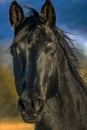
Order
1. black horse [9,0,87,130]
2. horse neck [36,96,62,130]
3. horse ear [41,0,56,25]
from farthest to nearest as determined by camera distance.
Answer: horse ear [41,0,56,25]
horse neck [36,96,62,130]
black horse [9,0,87,130]

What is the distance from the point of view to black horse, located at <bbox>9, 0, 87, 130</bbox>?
732cm

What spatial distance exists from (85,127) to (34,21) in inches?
67.3

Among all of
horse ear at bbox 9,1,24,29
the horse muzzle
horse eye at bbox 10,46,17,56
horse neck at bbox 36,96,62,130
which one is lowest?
horse neck at bbox 36,96,62,130

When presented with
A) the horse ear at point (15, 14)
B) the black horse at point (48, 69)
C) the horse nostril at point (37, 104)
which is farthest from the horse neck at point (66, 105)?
the horse ear at point (15, 14)

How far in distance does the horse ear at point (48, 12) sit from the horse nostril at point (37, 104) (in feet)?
4.93

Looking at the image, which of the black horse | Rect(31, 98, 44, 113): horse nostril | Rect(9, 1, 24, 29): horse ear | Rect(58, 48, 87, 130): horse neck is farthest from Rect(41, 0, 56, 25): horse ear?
Rect(31, 98, 44, 113): horse nostril

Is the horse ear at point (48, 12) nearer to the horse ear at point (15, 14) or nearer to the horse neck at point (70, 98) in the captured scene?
the horse ear at point (15, 14)

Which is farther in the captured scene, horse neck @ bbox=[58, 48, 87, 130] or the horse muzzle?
horse neck @ bbox=[58, 48, 87, 130]

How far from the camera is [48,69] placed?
7457 mm

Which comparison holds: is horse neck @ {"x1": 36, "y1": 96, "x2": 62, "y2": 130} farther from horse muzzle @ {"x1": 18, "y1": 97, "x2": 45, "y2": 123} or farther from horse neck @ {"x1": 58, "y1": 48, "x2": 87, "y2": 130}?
horse muzzle @ {"x1": 18, "y1": 97, "x2": 45, "y2": 123}

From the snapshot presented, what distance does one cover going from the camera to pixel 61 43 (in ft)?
25.4

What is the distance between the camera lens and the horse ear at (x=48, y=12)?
7963 mm

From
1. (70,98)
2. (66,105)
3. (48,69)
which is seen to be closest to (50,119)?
→ (66,105)

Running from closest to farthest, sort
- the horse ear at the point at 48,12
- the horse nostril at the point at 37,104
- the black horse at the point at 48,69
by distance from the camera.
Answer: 1. the horse nostril at the point at 37,104
2. the black horse at the point at 48,69
3. the horse ear at the point at 48,12
